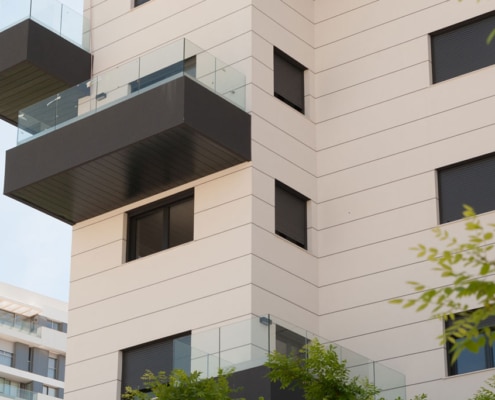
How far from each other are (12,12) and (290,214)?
7700mm

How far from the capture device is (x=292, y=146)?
85.0ft

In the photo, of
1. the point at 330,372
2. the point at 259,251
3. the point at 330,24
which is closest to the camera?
the point at 330,372

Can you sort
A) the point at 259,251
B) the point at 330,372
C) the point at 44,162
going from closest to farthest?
the point at 330,372, the point at 259,251, the point at 44,162

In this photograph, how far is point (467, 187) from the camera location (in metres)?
24.2

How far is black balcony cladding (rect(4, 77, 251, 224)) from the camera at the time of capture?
23844 mm

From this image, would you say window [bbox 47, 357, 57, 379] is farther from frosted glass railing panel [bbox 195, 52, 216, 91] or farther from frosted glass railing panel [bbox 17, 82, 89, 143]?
frosted glass railing panel [bbox 195, 52, 216, 91]

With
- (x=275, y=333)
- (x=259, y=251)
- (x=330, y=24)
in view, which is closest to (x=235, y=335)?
(x=275, y=333)

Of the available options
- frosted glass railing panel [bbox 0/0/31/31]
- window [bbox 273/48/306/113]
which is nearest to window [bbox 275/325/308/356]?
window [bbox 273/48/306/113]

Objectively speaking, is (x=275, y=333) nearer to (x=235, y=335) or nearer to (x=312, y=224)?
(x=235, y=335)

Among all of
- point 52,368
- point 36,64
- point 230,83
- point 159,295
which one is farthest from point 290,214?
point 52,368

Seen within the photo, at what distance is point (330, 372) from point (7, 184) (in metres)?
9.43

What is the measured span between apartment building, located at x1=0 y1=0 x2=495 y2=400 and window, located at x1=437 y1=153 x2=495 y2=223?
38 mm

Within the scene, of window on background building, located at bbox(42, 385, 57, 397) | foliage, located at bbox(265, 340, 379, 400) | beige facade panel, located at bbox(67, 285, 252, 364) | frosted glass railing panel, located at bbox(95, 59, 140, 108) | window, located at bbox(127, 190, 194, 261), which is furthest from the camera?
window on background building, located at bbox(42, 385, 57, 397)

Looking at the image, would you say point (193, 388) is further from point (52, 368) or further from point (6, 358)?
point (52, 368)
